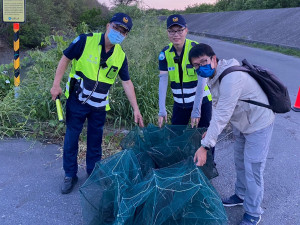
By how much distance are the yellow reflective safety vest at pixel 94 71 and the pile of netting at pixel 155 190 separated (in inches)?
29.0

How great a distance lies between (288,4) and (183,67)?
97.2 feet

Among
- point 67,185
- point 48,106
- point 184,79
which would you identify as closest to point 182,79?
point 184,79

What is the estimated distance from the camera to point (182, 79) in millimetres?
3266

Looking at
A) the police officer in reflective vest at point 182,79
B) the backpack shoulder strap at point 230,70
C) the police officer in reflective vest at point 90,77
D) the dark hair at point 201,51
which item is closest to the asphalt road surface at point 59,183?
the police officer in reflective vest at point 90,77

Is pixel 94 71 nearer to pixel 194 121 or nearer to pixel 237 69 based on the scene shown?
pixel 194 121

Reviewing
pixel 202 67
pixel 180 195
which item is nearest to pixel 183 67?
pixel 202 67

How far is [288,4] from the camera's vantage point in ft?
92.8

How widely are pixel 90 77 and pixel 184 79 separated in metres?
0.99

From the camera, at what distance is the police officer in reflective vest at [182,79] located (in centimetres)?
314

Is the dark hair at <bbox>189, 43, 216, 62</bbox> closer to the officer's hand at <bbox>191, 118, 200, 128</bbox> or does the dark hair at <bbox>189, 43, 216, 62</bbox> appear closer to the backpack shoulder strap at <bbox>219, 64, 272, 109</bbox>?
the backpack shoulder strap at <bbox>219, 64, 272, 109</bbox>

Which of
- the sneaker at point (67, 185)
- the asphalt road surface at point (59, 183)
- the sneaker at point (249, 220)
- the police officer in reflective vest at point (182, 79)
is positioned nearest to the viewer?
the sneaker at point (249, 220)

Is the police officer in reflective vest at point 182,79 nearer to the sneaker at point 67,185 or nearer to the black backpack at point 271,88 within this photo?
the black backpack at point 271,88

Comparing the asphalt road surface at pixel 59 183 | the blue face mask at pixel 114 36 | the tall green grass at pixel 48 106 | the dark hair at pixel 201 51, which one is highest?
the blue face mask at pixel 114 36

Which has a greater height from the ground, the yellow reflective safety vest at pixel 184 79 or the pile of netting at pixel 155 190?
the yellow reflective safety vest at pixel 184 79
